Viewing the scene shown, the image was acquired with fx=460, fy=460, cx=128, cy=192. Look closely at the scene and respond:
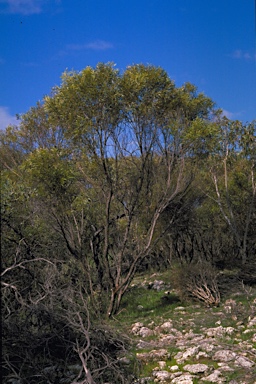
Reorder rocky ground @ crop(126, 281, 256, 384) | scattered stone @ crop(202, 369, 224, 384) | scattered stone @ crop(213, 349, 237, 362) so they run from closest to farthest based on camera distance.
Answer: scattered stone @ crop(202, 369, 224, 384) < rocky ground @ crop(126, 281, 256, 384) < scattered stone @ crop(213, 349, 237, 362)

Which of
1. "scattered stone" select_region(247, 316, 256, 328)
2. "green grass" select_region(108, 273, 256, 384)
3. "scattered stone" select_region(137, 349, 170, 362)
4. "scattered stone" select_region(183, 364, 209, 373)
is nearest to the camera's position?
"scattered stone" select_region(183, 364, 209, 373)

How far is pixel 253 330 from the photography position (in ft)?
37.7

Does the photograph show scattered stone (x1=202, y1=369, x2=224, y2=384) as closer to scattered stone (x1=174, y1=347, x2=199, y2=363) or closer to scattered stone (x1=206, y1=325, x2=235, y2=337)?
scattered stone (x1=174, y1=347, x2=199, y2=363)

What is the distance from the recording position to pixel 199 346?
10180mm

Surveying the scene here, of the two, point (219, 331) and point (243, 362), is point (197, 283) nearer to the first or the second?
point (219, 331)

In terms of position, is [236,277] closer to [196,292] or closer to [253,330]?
[196,292]

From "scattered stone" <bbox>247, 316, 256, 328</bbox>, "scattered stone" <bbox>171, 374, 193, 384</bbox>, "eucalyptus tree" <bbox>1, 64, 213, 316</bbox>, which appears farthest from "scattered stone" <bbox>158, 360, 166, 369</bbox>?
"eucalyptus tree" <bbox>1, 64, 213, 316</bbox>

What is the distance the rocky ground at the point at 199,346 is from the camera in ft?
28.5

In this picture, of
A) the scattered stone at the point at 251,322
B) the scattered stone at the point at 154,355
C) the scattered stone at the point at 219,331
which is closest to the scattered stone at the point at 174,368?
the scattered stone at the point at 154,355

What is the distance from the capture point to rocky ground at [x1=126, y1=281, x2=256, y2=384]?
28.5ft

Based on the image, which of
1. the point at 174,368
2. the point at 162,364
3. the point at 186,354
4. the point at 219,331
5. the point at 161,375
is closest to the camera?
the point at 161,375

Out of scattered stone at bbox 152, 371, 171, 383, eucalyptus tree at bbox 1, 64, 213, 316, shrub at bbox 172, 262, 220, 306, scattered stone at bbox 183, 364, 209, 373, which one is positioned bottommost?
scattered stone at bbox 152, 371, 171, 383

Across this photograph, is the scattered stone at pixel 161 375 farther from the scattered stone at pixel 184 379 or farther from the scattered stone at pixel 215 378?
the scattered stone at pixel 215 378

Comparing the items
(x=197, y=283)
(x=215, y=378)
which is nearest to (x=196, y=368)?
(x=215, y=378)
